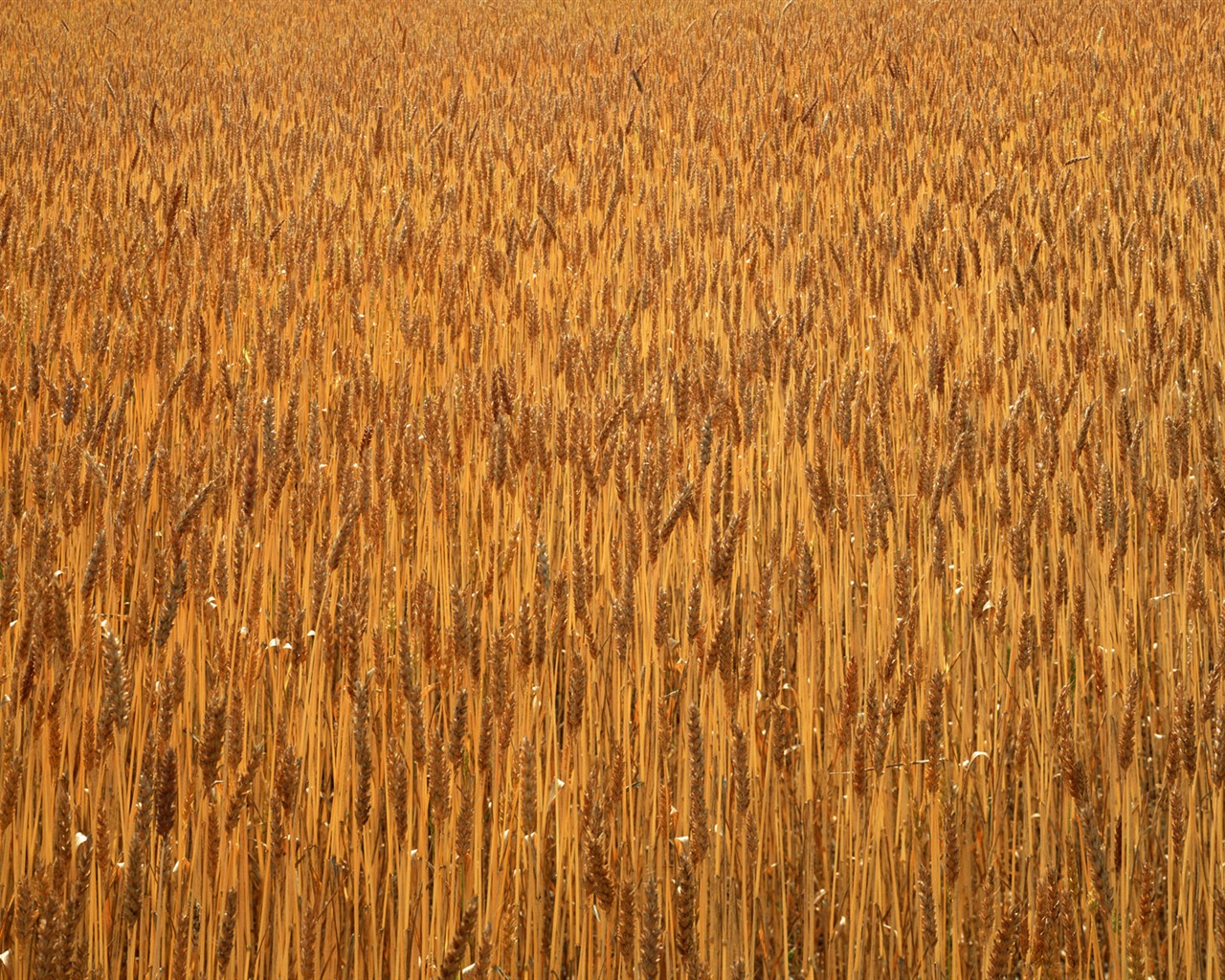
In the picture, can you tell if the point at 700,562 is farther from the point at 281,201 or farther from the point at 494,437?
the point at 281,201

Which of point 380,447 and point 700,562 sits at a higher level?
point 380,447

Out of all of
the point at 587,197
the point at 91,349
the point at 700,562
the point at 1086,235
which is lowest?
the point at 700,562

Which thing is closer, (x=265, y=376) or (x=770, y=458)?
(x=770, y=458)

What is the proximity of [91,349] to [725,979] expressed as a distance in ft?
6.80

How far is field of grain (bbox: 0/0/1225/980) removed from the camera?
1.22m

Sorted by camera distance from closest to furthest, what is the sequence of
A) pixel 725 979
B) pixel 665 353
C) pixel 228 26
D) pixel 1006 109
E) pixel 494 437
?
1. pixel 725 979
2. pixel 494 437
3. pixel 665 353
4. pixel 1006 109
5. pixel 228 26

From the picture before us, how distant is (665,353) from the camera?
3.09 metres

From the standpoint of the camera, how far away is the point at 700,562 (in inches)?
77.3

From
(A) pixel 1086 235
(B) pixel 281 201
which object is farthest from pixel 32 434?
(A) pixel 1086 235

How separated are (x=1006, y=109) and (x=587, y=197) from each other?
8.52ft

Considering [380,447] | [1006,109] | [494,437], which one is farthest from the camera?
[1006,109]

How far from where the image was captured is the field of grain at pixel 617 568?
1.22 m

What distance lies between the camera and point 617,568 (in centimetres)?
174

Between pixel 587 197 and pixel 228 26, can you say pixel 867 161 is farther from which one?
pixel 228 26
